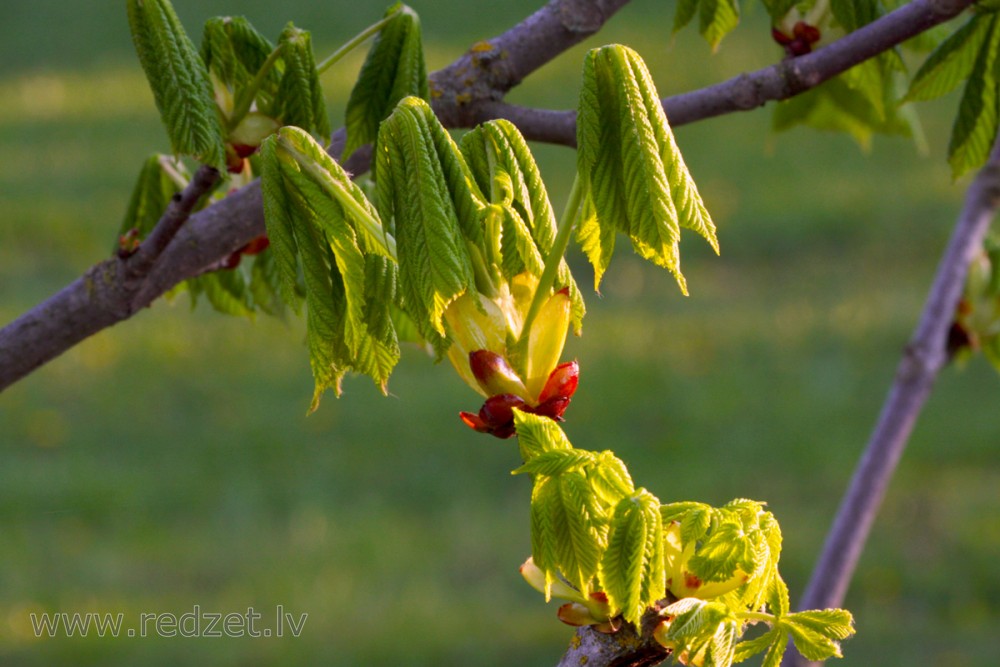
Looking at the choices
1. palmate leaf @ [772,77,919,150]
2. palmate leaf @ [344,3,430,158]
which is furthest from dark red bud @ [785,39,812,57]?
palmate leaf @ [344,3,430,158]

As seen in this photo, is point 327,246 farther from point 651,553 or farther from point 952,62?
point 952,62

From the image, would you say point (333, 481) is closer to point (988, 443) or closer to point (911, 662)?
point (911, 662)

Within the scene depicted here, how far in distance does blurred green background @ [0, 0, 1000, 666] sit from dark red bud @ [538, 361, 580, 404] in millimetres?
3030

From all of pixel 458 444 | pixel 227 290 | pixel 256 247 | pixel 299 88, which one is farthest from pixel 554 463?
pixel 458 444

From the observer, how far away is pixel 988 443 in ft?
16.0

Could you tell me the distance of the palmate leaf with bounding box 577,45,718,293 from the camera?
0.91 meters

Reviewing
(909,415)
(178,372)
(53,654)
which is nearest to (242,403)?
(178,372)

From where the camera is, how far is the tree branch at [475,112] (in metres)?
1.32

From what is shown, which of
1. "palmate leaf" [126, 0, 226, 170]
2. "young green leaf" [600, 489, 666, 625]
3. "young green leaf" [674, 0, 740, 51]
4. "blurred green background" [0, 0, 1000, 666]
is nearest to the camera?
"young green leaf" [600, 489, 666, 625]

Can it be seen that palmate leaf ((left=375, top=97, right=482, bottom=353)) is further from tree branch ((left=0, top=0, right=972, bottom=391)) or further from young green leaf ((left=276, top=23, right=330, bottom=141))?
tree branch ((left=0, top=0, right=972, bottom=391))

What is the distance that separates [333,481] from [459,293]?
4.13 metres

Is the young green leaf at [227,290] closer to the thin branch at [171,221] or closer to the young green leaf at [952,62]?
the thin branch at [171,221]

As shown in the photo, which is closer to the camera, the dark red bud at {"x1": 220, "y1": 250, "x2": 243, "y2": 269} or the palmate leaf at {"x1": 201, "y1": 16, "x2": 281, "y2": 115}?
the palmate leaf at {"x1": 201, "y1": 16, "x2": 281, "y2": 115}

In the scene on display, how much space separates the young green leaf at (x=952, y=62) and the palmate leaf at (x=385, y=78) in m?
0.58
